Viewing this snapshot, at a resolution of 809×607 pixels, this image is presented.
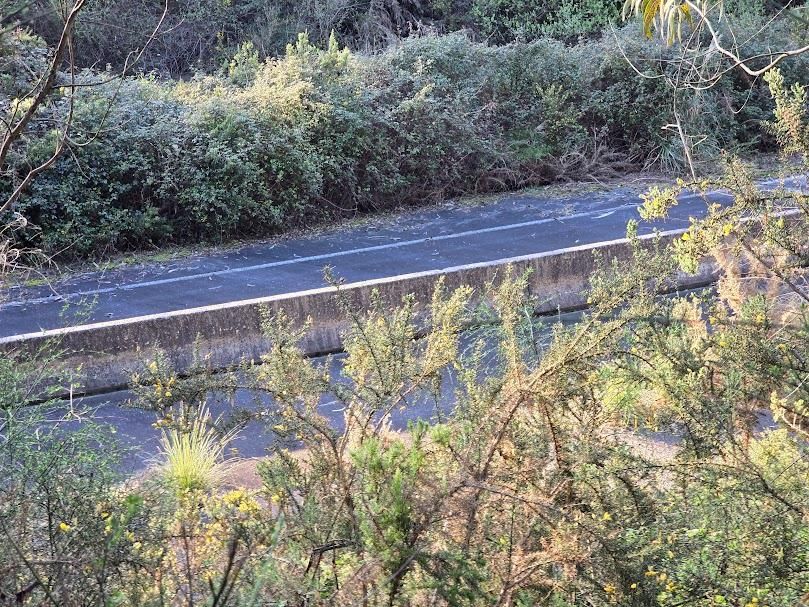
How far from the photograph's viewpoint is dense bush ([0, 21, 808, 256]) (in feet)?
55.8

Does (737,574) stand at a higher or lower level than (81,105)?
lower

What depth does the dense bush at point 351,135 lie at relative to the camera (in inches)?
669

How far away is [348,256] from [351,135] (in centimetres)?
413

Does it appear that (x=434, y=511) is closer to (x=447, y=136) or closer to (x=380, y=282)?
(x=380, y=282)

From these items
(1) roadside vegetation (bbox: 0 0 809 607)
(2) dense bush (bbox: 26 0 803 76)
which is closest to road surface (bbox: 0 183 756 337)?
(1) roadside vegetation (bbox: 0 0 809 607)

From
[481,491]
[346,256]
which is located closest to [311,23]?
[346,256]

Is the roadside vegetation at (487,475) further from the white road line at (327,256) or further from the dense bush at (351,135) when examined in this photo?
the dense bush at (351,135)

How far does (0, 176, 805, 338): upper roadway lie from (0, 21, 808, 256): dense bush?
95cm

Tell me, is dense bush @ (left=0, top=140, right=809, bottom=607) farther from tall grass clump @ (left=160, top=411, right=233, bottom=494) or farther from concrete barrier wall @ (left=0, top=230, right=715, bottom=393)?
concrete barrier wall @ (left=0, top=230, right=715, bottom=393)

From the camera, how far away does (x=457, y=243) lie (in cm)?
1670

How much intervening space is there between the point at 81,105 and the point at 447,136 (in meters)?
7.64

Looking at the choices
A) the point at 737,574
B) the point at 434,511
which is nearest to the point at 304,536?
the point at 434,511

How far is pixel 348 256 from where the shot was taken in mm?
16141

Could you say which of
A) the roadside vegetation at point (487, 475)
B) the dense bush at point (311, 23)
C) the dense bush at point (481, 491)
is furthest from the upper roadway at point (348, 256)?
the dense bush at point (481, 491)
